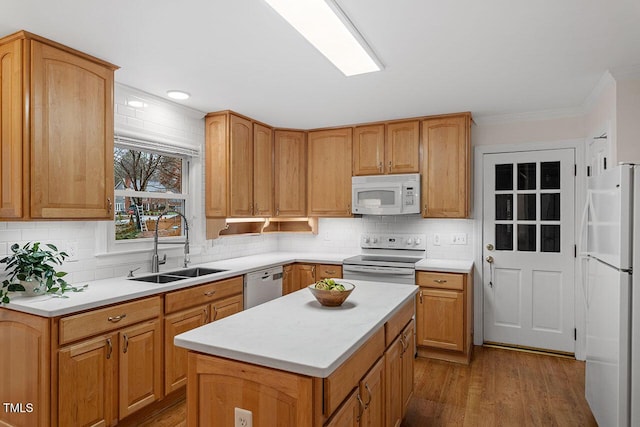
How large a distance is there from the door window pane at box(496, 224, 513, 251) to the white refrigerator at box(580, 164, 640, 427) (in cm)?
160

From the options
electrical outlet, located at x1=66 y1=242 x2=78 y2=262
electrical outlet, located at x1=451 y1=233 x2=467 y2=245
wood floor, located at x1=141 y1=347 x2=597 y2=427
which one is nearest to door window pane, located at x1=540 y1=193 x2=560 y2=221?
electrical outlet, located at x1=451 y1=233 x2=467 y2=245

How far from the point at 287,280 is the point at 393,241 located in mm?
1292

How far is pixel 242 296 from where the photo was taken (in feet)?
11.4

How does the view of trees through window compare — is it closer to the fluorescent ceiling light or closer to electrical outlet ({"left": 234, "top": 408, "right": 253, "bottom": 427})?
the fluorescent ceiling light

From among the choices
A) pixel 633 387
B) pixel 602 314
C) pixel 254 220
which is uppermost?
pixel 254 220

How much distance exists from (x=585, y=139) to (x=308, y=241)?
3.16 meters

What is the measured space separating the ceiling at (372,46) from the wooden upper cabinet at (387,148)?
0.57 metres

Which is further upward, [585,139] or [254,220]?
[585,139]

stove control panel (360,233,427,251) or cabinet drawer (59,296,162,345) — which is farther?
stove control panel (360,233,427,251)

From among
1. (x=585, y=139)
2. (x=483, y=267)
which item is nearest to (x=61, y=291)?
(x=483, y=267)

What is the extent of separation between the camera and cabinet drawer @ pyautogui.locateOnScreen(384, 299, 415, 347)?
205 cm

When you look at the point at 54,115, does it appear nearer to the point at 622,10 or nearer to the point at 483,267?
the point at 622,10

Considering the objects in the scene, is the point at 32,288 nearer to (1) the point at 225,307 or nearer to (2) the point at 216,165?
(1) the point at 225,307

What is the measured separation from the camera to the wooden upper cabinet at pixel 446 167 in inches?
151
